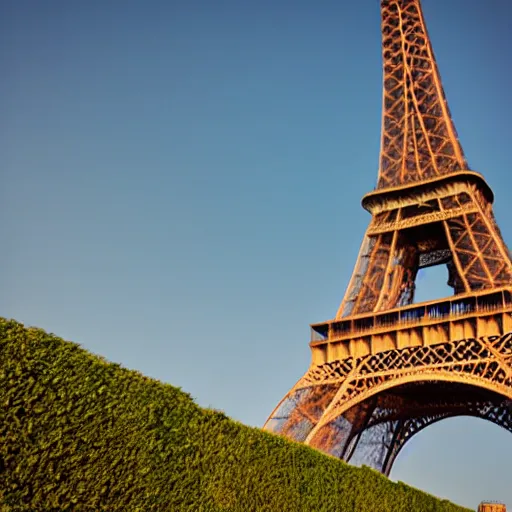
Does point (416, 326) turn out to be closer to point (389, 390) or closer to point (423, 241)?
point (389, 390)

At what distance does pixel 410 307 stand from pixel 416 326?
74cm

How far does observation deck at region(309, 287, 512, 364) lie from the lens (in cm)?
2053

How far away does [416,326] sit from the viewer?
22.0m

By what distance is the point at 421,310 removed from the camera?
22.2 m

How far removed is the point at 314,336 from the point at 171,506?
15.8 metres

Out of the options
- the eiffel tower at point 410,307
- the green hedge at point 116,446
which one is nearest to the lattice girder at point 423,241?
the eiffel tower at point 410,307

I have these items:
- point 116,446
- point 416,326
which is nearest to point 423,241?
point 416,326

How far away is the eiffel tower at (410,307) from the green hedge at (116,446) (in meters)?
9.87

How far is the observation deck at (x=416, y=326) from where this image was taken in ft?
67.4

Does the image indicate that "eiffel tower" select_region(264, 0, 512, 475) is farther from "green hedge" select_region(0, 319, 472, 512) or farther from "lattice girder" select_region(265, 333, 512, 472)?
"green hedge" select_region(0, 319, 472, 512)

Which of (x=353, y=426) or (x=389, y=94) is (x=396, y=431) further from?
(x=389, y=94)

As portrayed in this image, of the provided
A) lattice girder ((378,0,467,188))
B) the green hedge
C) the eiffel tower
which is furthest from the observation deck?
the green hedge

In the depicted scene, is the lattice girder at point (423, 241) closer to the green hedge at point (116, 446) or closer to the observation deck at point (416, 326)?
the observation deck at point (416, 326)

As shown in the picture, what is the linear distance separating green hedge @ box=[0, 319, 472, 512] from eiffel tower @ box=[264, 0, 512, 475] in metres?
9.87
